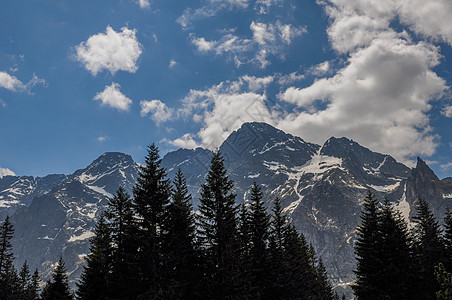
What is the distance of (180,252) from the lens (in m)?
26.0

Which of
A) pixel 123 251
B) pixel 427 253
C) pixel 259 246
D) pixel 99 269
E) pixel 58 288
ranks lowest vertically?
pixel 58 288

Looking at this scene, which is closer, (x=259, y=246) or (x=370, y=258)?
(x=259, y=246)

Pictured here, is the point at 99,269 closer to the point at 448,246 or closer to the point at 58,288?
the point at 58,288

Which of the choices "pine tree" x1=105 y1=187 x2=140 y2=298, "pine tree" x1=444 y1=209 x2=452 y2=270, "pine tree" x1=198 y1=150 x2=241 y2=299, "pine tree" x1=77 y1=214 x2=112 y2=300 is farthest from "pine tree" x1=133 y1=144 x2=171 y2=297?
"pine tree" x1=444 y1=209 x2=452 y2=270

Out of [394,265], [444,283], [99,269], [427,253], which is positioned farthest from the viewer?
[427,253]

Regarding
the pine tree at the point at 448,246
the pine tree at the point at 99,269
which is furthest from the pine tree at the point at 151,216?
the pine tree at the point at 448,246

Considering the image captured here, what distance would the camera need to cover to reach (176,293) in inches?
960

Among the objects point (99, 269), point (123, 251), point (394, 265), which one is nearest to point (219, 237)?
point (123, 251)

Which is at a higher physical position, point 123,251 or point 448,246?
point 448,246

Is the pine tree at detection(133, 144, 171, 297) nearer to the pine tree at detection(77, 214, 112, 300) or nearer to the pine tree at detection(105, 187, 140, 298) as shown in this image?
the pine tree at detection(105, 187, 140, 298)

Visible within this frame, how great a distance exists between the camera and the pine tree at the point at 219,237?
27172mm

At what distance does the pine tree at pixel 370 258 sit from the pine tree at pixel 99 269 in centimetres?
2797

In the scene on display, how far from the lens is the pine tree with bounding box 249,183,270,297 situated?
33531 mm

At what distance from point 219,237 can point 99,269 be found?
13206 millimetres
